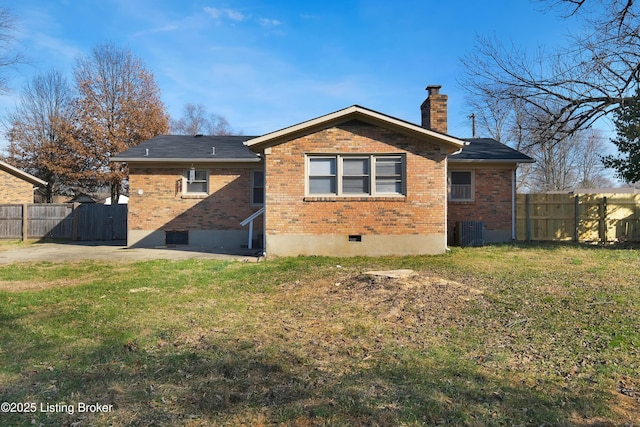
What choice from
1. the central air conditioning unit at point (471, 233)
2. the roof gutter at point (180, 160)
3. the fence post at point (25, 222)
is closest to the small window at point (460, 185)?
the central air conditioning unit at point (471, 233)

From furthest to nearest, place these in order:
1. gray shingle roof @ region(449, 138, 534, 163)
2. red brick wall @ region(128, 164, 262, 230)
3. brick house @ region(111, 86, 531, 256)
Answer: red brick wall @ region(128, 164, 262, 230), gray shingle roof @ region(449, 138, 534, 163), brick house @ region(111, 86, 531, 256)

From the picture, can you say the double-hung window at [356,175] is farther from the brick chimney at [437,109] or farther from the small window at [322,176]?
the brick chimney at [437,109]

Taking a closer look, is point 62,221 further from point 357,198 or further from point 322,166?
point 357,198

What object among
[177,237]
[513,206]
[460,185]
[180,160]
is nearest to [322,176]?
[180,160]

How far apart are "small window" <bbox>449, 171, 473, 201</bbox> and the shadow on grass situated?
11062mm

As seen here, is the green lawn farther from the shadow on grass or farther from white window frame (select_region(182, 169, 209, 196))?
white window frame (select_region(182, 169, 209, 196))

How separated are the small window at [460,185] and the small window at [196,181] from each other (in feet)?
29.9

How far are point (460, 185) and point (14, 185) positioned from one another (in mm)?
21727

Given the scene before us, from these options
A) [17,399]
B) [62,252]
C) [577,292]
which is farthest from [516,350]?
[62,252]

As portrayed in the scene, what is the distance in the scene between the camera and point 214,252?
12430 mm

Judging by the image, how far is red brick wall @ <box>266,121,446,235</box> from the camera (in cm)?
1094

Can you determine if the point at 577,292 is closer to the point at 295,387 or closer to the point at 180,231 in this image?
the point at 295,387

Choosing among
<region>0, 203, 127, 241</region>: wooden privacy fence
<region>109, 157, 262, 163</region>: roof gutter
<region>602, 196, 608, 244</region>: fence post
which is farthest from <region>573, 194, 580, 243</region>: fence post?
<region>0, 203, 127, 241</region>: wooden privacy fence

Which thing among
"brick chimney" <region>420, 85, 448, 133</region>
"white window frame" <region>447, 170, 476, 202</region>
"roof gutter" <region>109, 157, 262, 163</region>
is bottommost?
"white window frame" <region>447, 170, 476, 202</region>
